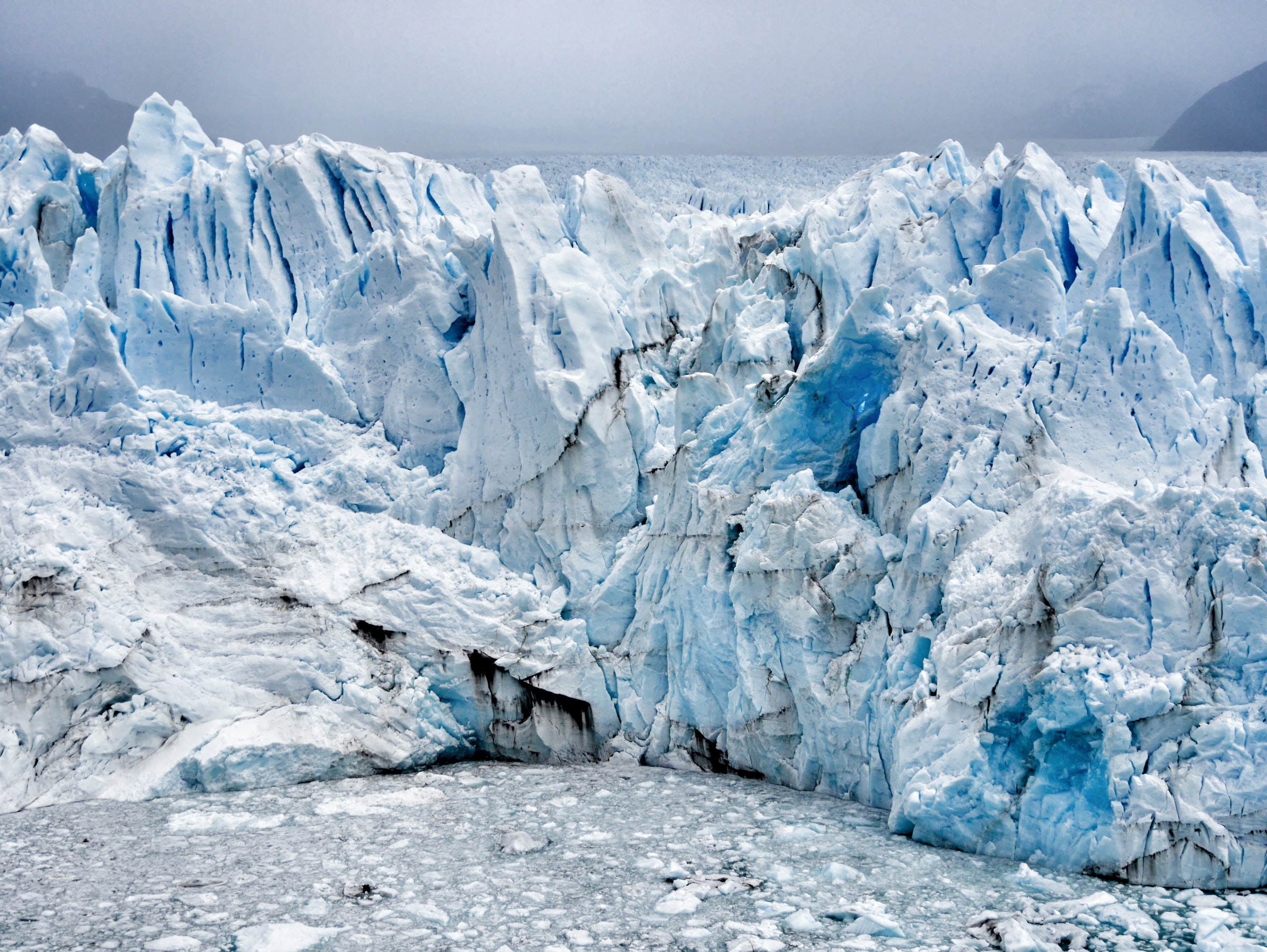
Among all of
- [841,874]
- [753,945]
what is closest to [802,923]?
[753,945]

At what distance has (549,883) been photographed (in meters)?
4.35

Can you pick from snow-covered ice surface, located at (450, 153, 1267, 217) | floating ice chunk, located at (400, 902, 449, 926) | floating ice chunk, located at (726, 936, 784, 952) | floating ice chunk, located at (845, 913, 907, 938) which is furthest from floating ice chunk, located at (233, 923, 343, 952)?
snow-covered ice surface, located at (450, 153, 1267, 217)

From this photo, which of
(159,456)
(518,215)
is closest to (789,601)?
(518,215)

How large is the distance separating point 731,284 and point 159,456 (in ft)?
15.2

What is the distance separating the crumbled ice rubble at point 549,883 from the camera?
3750 mm

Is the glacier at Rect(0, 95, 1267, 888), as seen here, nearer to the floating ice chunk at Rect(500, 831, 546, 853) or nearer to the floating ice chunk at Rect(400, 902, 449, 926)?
the floating ice chunk at Rect(500, 831, 546, 853)

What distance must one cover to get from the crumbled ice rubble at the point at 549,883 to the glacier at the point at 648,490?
0.37m

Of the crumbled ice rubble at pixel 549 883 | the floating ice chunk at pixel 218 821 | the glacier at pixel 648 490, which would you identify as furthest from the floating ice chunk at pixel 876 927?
the floating ice chunk at pixel 218 821

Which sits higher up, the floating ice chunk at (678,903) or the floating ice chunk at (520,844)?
the floating ice chunk at (678,903)

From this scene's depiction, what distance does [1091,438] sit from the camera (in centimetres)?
519

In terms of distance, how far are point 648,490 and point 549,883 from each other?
10.8 ft

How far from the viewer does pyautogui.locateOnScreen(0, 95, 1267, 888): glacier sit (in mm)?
4445

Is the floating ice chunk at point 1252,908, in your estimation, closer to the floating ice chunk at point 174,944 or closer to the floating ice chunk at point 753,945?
the floating ice chunk at point 753,945

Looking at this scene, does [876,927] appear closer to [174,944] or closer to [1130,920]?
[1130,920]
